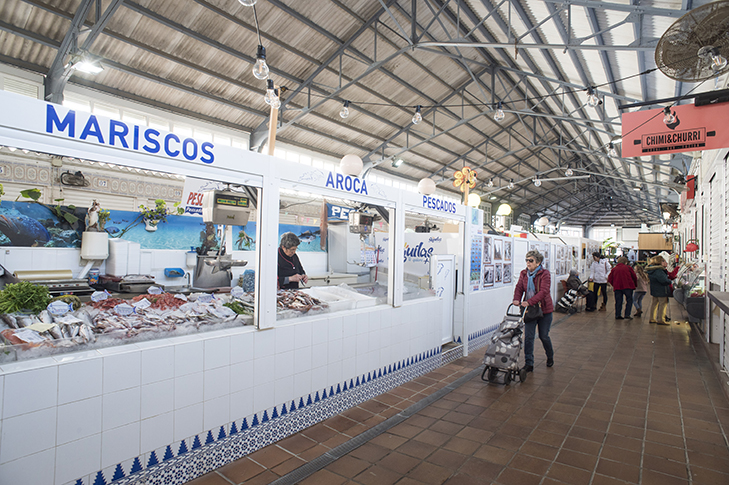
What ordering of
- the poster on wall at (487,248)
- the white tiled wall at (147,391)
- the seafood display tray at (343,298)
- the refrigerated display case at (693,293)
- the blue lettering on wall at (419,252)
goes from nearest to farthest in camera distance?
1. the white tiled wall at (147,391)
2. the seafood display tray at (343,298)
3. the refrigerated display case at (693,293)
4. the poster on wall at (487,248)
5. the blue lettering on wall at (419,252)

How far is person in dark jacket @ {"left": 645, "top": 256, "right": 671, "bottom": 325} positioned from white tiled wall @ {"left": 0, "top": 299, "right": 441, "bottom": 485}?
809 centimetres

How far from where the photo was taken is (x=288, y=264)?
5.07m

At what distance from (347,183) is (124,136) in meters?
2.16

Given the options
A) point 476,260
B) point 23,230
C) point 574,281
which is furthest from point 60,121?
point 574,281

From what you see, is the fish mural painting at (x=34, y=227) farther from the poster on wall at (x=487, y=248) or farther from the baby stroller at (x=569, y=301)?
the baby stroller at (x=569, y=301)

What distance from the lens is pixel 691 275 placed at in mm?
8234

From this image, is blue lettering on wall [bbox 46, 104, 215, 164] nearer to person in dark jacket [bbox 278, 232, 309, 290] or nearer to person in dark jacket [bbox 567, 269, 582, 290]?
person in dark jacket [bbox 278, 232, 309, 290]

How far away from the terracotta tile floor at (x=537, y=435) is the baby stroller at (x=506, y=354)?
0.60 feet

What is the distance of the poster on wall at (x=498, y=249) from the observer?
767cm

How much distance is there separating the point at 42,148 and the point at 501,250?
7497mm

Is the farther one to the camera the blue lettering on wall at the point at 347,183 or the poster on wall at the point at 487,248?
the poster on wall at the point at 487,248

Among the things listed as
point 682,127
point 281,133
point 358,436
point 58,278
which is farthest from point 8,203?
point 682,127

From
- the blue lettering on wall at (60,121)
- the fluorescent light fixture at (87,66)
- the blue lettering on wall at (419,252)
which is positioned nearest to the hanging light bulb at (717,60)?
the blue lettering on wall at (60,121)

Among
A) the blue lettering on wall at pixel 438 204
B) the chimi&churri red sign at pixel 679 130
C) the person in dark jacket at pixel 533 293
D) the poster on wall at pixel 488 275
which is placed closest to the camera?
the chimi&churri red sign at pixel 679 130
